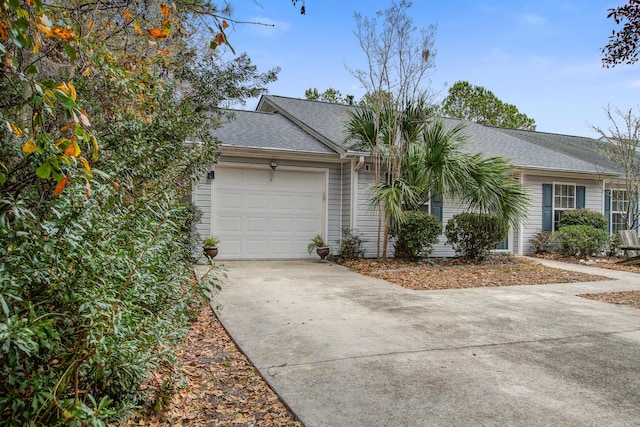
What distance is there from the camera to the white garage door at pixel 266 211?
980 cm

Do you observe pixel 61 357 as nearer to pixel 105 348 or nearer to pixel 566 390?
pixel 105 348

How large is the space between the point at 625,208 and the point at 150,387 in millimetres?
14454

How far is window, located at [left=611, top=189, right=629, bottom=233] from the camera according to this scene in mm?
13023

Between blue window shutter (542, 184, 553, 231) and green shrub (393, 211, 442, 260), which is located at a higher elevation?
blue window shutter (542, 184, 553, 231)

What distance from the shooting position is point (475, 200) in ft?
30.8

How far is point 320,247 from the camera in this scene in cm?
1019

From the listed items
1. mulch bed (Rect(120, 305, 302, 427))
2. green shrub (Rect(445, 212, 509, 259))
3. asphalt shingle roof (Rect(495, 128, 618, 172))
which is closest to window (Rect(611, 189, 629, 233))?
asphalt shingle roof (Rect(495, 128, 618, 172))

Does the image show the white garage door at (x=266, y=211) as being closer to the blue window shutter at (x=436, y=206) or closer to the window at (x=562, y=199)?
the blue window shutter at (x=436, y=206)

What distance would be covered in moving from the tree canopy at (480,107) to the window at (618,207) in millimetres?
16740

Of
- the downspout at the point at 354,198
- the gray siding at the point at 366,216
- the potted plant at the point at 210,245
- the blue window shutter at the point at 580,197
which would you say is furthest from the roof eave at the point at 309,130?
the blue window shutter at the point at 580,197

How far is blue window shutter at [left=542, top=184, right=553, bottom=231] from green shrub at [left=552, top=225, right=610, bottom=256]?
0.76 m

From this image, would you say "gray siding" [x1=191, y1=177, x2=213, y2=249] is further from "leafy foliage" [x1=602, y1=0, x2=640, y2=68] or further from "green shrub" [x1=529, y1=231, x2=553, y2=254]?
"green shrub" [x1=529, y1=231, x2=553, y2=254]

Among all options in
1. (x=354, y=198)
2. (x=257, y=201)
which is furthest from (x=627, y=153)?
(x=257, y=201)

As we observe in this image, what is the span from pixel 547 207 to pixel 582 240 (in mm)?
1485
